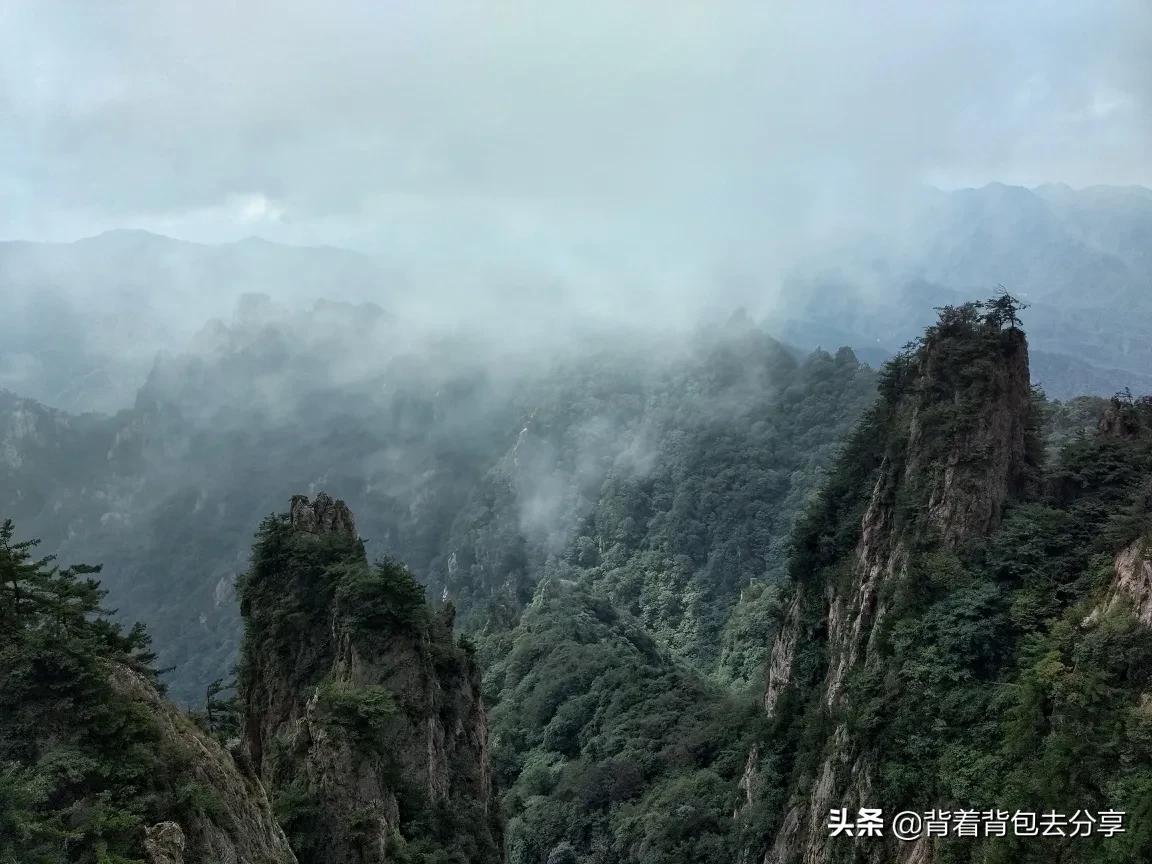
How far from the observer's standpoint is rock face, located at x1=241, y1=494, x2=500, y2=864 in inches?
857

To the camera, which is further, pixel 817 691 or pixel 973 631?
pixel 817 691

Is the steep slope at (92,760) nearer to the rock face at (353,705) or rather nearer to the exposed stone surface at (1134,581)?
the rock face at (353,705)

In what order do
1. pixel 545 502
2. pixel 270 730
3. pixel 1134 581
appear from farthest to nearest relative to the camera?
1. pixel 545 502
2. pixel 270 730
3. pixel 1134 581

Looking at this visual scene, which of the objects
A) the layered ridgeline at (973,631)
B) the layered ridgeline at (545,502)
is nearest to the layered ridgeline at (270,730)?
the layered ridgeline at (973,631)

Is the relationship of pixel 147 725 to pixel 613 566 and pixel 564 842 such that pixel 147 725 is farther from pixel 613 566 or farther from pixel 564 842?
pixel 613 566

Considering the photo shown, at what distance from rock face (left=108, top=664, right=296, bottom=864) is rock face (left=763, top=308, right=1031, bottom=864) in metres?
17.5

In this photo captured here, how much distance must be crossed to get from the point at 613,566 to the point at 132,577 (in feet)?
339

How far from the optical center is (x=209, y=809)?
600 inches

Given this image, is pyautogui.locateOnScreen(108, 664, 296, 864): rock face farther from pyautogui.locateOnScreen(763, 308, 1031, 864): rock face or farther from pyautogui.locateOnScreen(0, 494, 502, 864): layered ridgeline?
pyautogui.locateOnScreen(763, 308, 1031, 864): rock face

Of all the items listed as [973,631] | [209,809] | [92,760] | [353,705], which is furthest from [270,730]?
[973,631]

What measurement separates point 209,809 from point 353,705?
8.19 meters

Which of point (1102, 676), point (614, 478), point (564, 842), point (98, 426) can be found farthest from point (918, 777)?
point (98, 426)
